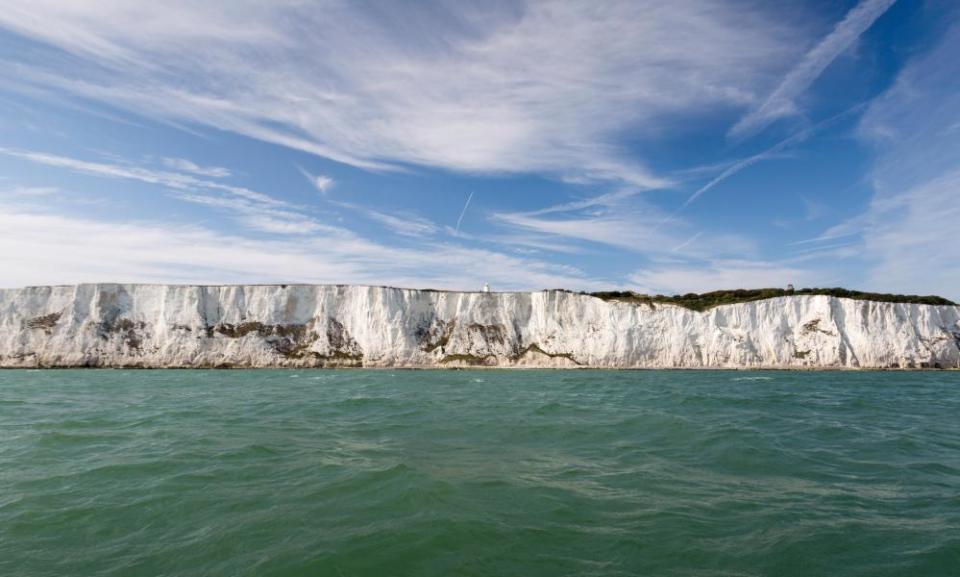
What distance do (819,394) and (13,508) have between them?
27592 mm

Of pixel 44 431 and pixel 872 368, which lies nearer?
pixel 44 431

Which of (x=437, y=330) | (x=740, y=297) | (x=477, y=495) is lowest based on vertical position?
(x=477, y=495)

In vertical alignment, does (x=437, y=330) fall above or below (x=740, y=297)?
below

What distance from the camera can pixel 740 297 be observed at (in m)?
55.5

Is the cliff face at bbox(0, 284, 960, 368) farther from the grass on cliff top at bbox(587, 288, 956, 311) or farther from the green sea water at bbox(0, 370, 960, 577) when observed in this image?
the green sea water at bbox(0, 370, 960, 577)

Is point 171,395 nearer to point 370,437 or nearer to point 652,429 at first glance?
point 370,437

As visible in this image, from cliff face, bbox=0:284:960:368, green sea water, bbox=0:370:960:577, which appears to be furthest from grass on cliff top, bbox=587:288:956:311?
green sea water, bbox=0:370:960:577

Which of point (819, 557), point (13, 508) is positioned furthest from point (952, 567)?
point (13, 508)

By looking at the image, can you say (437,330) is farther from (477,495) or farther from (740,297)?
(477,495)

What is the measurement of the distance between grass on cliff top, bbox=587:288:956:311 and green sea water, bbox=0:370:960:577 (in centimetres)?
3946

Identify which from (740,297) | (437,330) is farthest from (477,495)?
(740,297)

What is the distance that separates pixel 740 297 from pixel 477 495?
55737 mm

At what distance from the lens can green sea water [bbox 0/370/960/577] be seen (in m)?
5.65

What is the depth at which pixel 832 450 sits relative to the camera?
11305 mm
